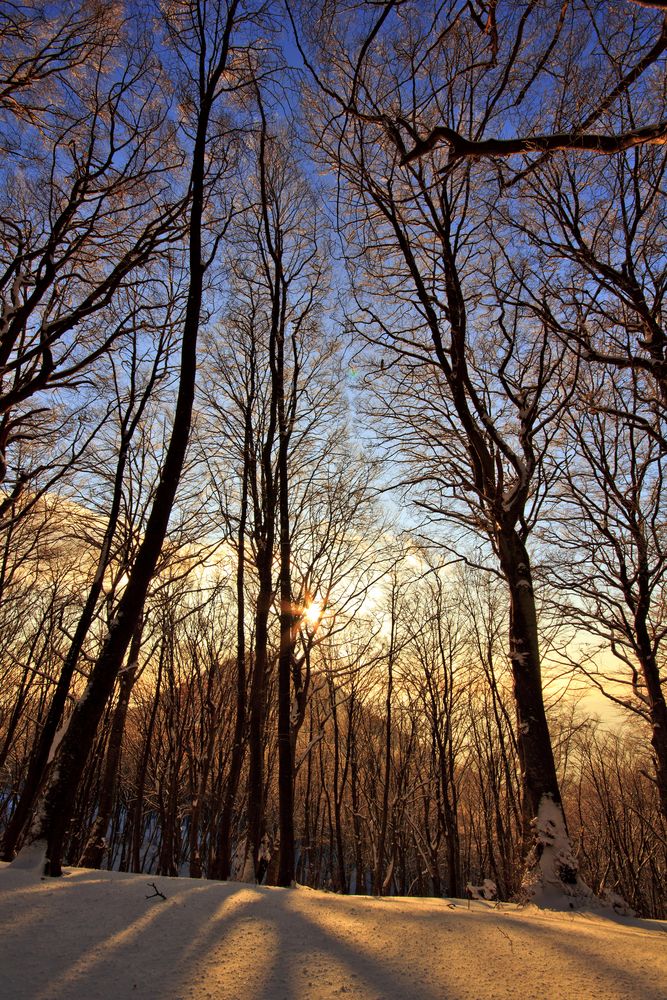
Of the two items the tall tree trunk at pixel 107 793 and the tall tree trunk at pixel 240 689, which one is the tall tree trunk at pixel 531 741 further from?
the tall tree trunk at pixel 107 793

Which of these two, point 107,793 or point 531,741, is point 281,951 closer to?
point 531,741

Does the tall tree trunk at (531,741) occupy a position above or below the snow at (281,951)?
above

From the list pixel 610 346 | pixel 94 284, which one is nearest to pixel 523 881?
pixel 610 346

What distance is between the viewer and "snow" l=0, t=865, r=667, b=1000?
1884 millimetres

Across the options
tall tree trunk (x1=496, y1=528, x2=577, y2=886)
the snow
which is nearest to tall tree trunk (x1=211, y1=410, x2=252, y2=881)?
tall tree trunk (x1=496, y1=528, x2=577, y2=886)

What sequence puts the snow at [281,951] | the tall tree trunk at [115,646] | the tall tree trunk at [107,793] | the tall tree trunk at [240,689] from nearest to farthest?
the snow at [281,951] → the tall tree trunk at [115,646] → the tall tree trunk at [107,793] → the tall tree trunk at [240,689]

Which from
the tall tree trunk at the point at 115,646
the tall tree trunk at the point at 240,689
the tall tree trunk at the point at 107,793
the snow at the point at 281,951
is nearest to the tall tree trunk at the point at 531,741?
the snow at the point at 281,951

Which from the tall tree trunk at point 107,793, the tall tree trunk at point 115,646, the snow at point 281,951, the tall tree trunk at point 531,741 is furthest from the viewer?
the tall tree trunk at point 107,793

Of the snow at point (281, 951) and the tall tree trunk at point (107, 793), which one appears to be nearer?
the snow at point (281, 951)

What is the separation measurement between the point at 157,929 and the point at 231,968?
59cm

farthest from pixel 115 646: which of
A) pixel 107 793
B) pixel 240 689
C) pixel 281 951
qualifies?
pixel 107 793

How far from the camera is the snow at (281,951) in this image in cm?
188

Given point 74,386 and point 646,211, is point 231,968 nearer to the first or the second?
point 74,386

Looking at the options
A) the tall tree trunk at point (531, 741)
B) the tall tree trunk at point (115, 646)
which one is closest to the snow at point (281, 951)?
the tall tree trunk at point (115, 646)
